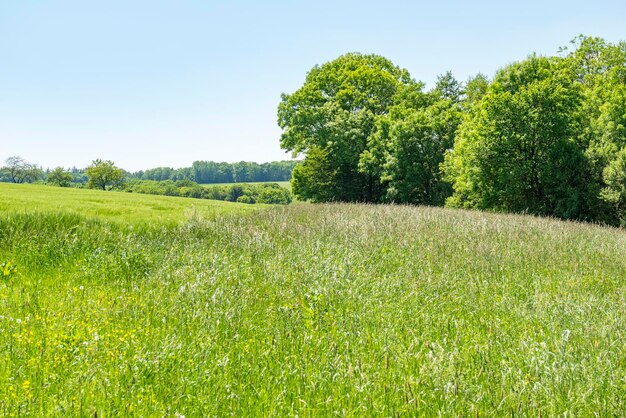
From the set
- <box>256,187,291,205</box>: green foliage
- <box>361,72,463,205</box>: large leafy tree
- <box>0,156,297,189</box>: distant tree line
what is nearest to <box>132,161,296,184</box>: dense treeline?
<box>0,156,297,189</box>: distant tree line

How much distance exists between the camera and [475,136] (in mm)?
27188

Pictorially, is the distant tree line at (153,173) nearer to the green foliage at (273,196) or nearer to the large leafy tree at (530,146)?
the green foliage at (273,196)

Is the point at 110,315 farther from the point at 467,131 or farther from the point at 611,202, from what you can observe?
the point at 467,131

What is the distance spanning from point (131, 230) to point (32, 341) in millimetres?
6169

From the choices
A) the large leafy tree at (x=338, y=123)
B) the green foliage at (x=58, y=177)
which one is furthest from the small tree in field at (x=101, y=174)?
the large leafy tree at (x=338, y=123)

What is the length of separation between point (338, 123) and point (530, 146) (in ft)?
61.3

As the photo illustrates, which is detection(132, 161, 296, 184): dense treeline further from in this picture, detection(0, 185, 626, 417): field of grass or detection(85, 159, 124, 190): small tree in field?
detection(0, 185, 626, 417): field of grass

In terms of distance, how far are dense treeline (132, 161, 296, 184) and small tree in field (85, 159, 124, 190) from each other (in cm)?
3597

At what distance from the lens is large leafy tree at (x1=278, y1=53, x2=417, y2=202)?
39.7m

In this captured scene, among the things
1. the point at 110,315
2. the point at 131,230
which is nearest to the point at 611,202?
the point at 131,230

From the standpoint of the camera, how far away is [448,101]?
36000mm

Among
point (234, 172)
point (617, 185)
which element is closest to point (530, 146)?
point (617, 185)

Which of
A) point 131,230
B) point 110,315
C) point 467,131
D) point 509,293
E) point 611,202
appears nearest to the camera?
point 110,315

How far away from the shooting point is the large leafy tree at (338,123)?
130ft
